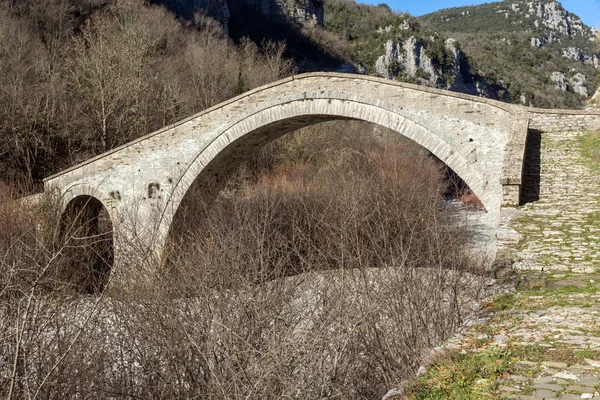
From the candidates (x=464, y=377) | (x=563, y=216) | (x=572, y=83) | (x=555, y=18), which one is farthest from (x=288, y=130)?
(x=555, y=18)

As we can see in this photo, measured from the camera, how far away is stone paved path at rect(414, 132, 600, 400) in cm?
283

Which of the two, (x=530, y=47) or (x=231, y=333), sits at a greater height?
(x=530, y=47)

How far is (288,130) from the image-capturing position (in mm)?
12727

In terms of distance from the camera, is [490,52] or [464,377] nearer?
[464,377]

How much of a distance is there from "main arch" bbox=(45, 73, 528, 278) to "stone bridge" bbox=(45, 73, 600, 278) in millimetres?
17

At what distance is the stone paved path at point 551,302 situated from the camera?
9.29ft

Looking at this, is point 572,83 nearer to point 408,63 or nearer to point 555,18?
point 408,63

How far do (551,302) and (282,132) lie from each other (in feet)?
30.2

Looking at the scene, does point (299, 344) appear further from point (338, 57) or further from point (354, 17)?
point (354, 17)

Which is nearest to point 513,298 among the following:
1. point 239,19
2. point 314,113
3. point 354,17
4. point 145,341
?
point 145,341

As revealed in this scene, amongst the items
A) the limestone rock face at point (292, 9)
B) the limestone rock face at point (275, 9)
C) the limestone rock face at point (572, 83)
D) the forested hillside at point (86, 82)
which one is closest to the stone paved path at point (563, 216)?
the forested hillside at point (86, 82)

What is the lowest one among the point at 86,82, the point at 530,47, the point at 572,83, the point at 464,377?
the point at 464,377

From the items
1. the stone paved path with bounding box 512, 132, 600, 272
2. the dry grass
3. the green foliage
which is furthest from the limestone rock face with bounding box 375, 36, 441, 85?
the green foliage

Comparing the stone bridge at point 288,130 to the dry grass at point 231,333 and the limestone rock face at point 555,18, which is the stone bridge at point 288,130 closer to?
the dry grass at point 231,333
